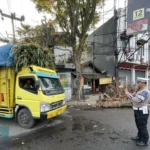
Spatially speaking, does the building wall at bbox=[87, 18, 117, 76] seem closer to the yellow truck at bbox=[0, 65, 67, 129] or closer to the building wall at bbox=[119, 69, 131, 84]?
the building wall at bbox=[119, 69, 131, 84]

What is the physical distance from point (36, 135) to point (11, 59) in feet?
10.1

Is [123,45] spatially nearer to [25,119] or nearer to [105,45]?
[105,45]

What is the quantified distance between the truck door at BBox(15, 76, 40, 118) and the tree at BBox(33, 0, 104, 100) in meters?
6.44

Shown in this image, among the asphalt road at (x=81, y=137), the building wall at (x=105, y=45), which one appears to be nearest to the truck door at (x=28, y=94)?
the asphalt road at (x=81, y=137)

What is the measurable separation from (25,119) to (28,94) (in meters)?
1.00

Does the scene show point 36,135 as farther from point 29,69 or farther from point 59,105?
point 29,69

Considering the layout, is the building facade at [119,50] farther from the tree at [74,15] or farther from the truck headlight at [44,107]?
the truck headlight at [44,107]

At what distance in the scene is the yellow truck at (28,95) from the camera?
19.3 feet

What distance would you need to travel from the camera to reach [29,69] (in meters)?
6.23

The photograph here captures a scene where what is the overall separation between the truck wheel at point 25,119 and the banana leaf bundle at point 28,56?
167 cm

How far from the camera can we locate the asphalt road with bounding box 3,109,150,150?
177 inches

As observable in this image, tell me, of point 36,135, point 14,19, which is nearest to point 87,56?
point 14,19

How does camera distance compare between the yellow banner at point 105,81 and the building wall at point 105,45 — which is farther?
the building wall at point 105,45

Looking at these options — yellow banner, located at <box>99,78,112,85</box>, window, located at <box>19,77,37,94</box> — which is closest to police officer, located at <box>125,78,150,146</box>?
window, located at <box>19,77,37,94</box>
